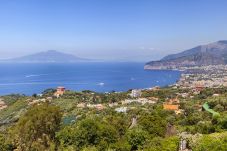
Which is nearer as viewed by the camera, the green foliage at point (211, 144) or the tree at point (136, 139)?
the green foliage at point (211, 144)

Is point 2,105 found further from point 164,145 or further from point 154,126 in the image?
point 164,145

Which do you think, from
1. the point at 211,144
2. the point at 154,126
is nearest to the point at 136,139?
the point at 154,126

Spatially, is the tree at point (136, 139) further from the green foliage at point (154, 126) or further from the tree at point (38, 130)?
the tree at point (38, 130)

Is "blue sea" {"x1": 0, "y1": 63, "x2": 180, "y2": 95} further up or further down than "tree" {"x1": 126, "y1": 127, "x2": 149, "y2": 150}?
further down

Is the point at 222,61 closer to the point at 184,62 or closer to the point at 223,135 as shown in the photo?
the point at 184,62

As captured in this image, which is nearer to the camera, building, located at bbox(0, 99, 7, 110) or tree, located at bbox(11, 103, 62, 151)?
tree, located at bbox(11, 103, 62, 151)

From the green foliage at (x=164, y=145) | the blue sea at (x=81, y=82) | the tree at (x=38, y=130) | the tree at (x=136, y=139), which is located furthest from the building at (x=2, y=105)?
the green foliage at (x=164, y=145)

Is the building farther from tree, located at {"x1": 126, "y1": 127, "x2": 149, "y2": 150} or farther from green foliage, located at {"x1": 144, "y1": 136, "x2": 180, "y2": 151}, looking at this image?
green foliage, located at {"x1": 144, "y1": 136, "x2": 180, "y2": 151}

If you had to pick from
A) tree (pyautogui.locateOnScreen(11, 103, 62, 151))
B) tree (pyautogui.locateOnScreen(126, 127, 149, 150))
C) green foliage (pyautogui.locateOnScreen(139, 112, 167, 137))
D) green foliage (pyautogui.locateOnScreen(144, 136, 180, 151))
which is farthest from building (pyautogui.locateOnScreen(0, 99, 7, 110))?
green foliage (pyautogui.locateOnScreen(144, 136, 180, 151))

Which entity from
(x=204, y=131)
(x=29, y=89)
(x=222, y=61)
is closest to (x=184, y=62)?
(x=222, y=61)
